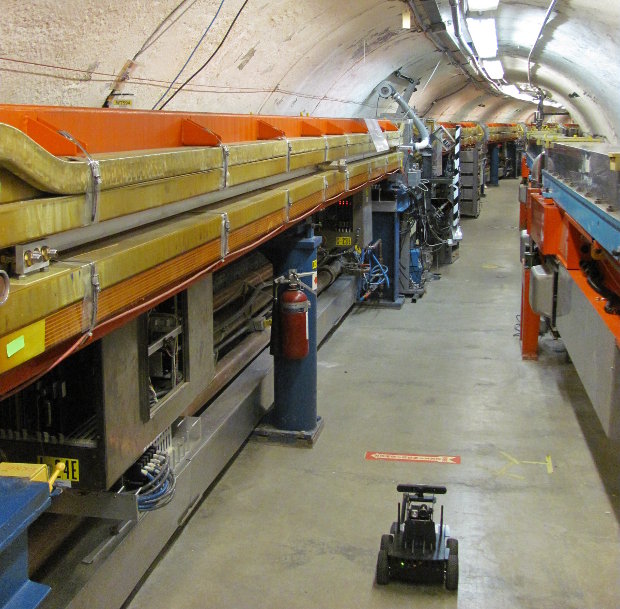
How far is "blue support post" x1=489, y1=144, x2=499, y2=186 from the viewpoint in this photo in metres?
25.7

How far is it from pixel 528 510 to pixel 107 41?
373 centimetres

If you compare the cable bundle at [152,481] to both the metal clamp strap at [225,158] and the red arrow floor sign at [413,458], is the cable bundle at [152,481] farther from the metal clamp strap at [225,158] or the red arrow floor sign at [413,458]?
the red arrow floor sign at [413,458]

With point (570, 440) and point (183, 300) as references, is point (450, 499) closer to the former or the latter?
point (570, 440)

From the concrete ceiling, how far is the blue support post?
30.0 ft

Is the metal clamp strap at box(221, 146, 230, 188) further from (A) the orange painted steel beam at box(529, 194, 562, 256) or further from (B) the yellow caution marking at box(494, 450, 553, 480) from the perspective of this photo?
(A) the orange painted steel beam at box(529, 194, 562, 256)

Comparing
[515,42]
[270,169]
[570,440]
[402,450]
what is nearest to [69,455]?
[270,169]

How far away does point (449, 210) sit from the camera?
11.9 metres

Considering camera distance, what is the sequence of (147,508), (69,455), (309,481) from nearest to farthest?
(69,455)
(147,508)
(309,481)

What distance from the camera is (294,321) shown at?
4922mm

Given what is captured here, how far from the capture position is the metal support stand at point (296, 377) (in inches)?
207

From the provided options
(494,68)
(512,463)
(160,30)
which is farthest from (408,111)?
(494,68)

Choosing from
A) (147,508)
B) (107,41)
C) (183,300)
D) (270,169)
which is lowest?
(147,508)

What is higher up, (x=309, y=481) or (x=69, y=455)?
(x=69, y=455)

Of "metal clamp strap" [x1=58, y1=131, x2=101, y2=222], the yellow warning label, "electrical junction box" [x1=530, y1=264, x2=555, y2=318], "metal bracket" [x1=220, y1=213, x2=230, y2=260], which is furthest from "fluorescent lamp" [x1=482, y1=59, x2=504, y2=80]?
"metal clamp strap" [x1=58, y1=131, x2=101, y2=222]
